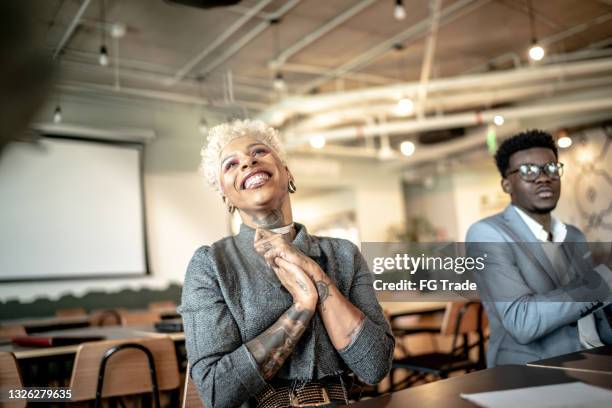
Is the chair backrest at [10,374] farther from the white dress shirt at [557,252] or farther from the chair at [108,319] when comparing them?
the chair at [108,319]

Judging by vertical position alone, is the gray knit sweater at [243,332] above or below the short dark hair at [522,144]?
below

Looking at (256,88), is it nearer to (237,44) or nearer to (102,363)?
(237,44)

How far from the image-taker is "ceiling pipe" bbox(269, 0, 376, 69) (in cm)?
546

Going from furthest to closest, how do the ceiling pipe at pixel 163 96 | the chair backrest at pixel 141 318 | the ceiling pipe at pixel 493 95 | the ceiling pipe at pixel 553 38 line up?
the ceiling pipe at pixel 163 96
the ceiling pipe at pixel 493 95
the ceiling pipe at pixel 553 38
the chair backrest at pixel 141 318

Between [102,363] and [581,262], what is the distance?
192cm

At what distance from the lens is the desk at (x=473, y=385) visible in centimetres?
99

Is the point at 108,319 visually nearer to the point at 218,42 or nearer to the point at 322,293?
the point at 218,42

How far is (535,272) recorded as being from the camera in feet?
5.93

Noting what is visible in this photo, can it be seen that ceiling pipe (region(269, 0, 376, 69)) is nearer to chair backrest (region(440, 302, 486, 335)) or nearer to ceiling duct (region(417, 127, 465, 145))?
chair backrest (region(440, 302, 486, 335))

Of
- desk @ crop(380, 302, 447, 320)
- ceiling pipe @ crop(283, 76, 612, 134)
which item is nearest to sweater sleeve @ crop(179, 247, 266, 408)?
desk @ crop(380, 302, 447, 320)

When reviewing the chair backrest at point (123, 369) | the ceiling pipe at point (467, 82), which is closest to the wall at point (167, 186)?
the ceiling pipe at point (467, 82)

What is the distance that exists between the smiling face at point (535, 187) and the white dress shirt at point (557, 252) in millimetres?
43

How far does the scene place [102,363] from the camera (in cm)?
220

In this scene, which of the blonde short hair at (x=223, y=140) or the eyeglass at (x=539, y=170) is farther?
the eyeglass at (x=539, y=170)
